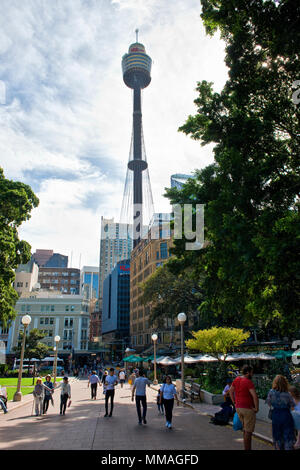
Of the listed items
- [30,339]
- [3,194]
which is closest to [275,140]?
[3,194]

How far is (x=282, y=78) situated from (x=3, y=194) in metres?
15.6

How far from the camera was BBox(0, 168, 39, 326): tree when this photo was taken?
19219 mm

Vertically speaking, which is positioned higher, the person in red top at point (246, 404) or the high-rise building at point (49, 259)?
the high-rise building at point (49, 259)

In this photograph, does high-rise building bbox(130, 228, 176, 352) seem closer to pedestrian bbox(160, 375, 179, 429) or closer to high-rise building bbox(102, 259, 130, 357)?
high-rise building bbox(102, 259, 130, 357)

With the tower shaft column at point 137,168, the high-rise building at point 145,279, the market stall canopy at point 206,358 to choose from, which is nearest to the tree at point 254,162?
the market stall canopy at point 206,358

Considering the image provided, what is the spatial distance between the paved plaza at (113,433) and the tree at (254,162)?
452 centimetres

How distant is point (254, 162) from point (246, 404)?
9.30 meters

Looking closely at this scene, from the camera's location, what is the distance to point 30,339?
47.5 metres

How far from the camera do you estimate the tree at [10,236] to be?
19219 millimetres

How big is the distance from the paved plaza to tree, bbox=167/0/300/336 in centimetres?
452

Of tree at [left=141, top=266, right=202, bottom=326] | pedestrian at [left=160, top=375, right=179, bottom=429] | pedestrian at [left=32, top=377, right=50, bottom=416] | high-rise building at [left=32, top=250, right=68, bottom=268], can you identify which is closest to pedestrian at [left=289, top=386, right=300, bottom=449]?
pedestrian at [left=160, top=375, right=179, bottom=429]

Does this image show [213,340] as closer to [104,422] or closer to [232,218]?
[104,422]

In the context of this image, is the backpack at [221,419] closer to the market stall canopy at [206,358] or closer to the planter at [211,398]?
the planter at [211,398]

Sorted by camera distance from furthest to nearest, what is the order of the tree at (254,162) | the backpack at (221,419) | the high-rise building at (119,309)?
1. the high-rise building at (119,309)
2. the backpack at (221,419)
3. the tree at (254,162)
